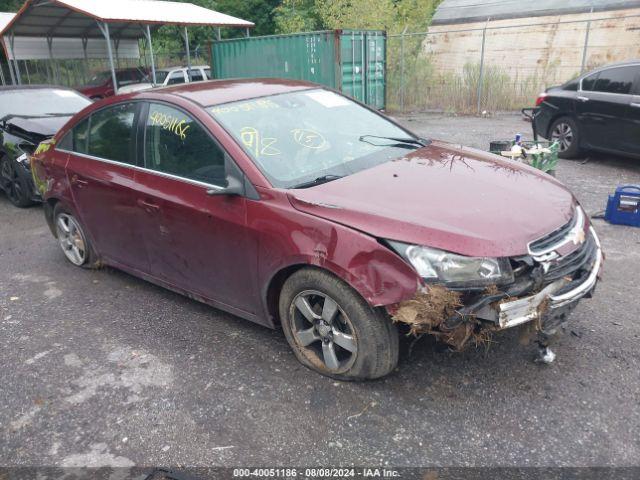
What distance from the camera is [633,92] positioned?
756cm

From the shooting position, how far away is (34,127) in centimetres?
707

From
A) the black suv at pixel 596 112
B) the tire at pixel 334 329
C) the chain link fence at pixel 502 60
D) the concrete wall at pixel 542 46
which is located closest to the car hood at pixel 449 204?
the tire at pixel 334 329

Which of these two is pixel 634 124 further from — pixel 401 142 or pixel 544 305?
pixel 544 305

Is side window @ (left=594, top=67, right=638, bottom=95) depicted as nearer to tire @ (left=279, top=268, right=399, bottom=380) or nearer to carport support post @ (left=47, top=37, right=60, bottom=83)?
tire @ (left=279, top=268, right=399, bottom=380)

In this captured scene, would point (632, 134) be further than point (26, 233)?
Yes

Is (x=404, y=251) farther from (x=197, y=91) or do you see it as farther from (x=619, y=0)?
(x=619, y=0)

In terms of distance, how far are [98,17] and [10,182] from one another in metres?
7.41

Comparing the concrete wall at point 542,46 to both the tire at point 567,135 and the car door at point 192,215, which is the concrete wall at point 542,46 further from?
the car door at point 192,215

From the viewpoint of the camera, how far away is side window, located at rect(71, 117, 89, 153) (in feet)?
15.0

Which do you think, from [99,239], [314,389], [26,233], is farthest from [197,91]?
[26,233]

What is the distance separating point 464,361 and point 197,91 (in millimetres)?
2651

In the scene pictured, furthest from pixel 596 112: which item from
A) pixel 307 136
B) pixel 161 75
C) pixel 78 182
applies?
pixel 161 75

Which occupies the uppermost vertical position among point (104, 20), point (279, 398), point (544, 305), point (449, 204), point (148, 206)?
point (104, 20)

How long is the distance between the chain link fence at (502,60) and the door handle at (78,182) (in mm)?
12551
